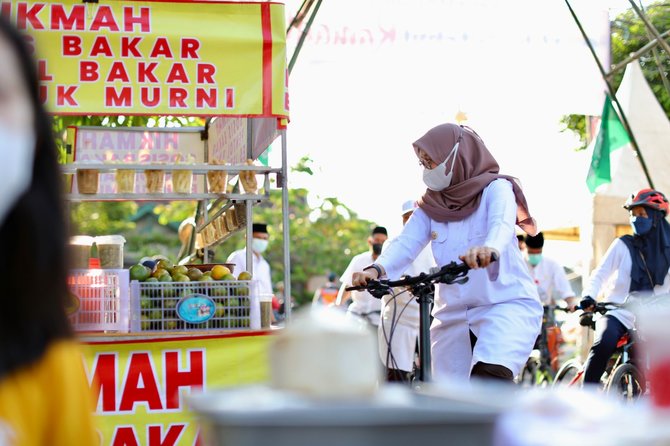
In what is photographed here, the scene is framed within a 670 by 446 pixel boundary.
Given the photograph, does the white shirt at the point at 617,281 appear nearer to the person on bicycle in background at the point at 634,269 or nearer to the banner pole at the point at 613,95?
the person on bicycle in background at the point at 634,269

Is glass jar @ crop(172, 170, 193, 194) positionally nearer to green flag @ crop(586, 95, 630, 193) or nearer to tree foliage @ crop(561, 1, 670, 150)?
green flag @ crop(586, 95, 630, 193)

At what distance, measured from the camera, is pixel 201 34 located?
5.77m

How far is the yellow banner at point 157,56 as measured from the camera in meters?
5.63

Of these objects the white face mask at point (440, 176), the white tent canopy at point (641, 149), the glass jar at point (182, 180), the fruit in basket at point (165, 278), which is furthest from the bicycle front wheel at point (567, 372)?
the fruit in basket at point (165, 278)

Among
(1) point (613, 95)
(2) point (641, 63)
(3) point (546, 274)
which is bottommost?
(3) point (546, 274)

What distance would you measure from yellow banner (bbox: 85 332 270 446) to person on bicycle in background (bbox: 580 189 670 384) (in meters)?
4.20

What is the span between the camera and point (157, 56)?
5703 millimetres

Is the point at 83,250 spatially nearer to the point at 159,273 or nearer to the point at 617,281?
the point at 159,273

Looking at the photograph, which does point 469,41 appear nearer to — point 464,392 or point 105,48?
point 105,48

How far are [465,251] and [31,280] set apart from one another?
418 cm

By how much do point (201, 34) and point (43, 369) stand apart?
13.5ft

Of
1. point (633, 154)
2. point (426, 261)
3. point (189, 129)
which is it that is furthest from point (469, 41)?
point (633, 154)

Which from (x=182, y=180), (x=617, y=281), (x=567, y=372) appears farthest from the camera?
(x=567, y=372)

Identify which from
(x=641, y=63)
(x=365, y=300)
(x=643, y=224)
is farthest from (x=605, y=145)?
(x=641, y=63)
